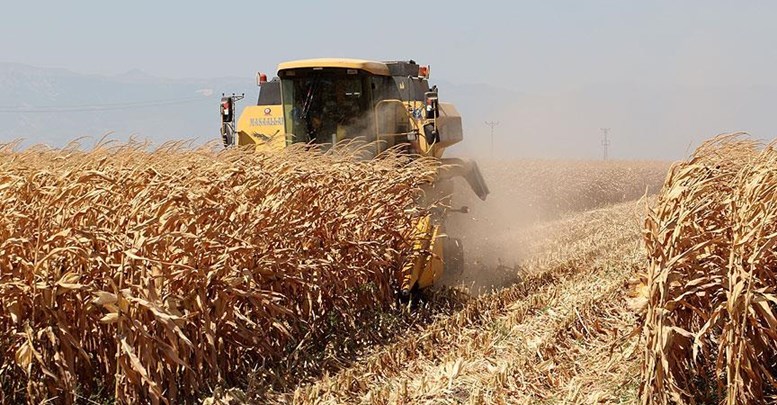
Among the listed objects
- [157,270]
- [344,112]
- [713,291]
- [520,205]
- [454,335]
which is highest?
[344,112]

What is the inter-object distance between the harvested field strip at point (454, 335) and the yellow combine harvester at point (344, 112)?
1.30 metres

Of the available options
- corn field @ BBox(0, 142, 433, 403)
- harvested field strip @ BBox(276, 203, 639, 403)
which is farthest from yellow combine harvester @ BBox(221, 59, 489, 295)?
corn field @ BBox(0, 142, 433, 403)

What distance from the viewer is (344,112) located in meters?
9.17

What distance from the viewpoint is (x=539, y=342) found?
562cm

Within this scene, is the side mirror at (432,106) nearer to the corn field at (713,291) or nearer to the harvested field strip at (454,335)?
the harvested field strip at (454,335)

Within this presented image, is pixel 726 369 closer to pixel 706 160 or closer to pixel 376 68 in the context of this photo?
pixel 706 160

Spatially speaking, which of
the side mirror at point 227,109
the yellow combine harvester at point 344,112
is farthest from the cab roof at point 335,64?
the side mirror at point 227,109

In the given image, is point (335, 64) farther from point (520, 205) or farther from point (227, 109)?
point (520, 205)

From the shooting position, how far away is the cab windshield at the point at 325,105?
9.12m

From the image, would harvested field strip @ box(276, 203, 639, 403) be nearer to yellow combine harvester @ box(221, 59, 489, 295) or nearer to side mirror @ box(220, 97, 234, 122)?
yellow combine harvester @ box(221, 59, 489, 295)

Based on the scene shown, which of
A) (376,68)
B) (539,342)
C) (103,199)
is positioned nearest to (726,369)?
(539,342)

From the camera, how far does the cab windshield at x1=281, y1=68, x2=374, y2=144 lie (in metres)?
9.12

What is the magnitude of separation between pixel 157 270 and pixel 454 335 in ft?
8.20

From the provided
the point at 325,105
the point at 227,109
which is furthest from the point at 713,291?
the point at 227,109
